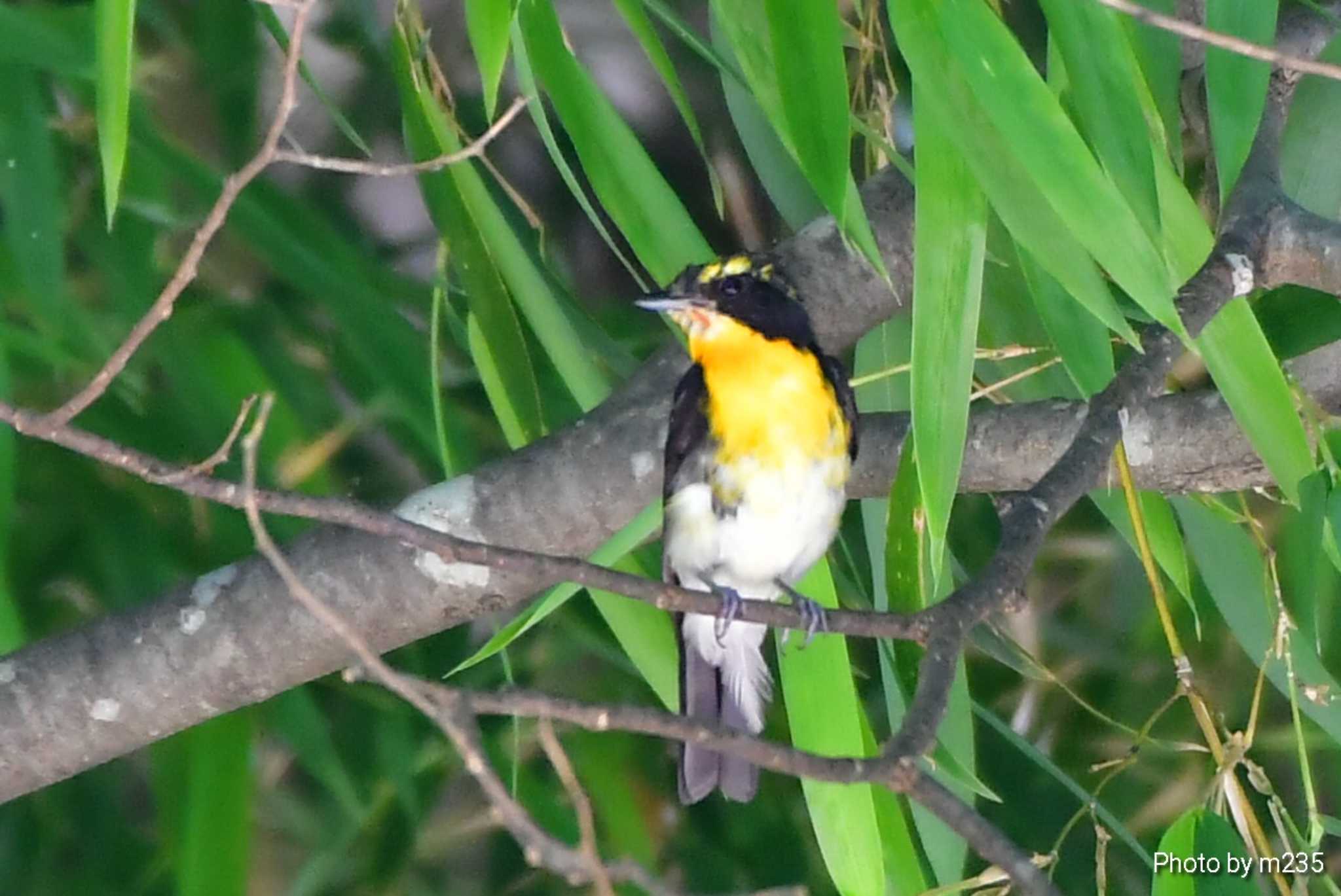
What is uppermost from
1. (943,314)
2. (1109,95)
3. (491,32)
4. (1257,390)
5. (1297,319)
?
(491,32)

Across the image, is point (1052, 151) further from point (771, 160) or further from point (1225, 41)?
point (771, 160)

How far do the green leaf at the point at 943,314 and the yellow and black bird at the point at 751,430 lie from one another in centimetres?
36

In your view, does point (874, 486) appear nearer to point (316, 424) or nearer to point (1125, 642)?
point (316, 424)

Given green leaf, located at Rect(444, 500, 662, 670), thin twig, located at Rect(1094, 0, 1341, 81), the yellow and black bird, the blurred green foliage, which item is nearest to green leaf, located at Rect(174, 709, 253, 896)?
the blurred green foliage

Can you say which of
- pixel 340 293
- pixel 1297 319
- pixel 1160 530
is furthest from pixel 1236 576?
pixel 340 293

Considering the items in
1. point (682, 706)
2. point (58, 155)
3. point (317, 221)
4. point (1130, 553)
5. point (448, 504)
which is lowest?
point (1130, 553)

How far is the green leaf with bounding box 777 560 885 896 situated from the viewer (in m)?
1.29

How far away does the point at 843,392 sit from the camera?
145 centimetres

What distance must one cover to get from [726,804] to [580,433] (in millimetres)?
893

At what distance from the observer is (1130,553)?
221cm

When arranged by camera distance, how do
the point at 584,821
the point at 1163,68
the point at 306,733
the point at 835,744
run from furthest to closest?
the point at 306,733 < the point at 835,744 < the point at 1163,68 < the point at 584,821

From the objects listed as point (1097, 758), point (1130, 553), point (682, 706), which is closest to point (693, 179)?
point (1130, 553)

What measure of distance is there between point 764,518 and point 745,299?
0.64ft

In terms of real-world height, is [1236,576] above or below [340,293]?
below
